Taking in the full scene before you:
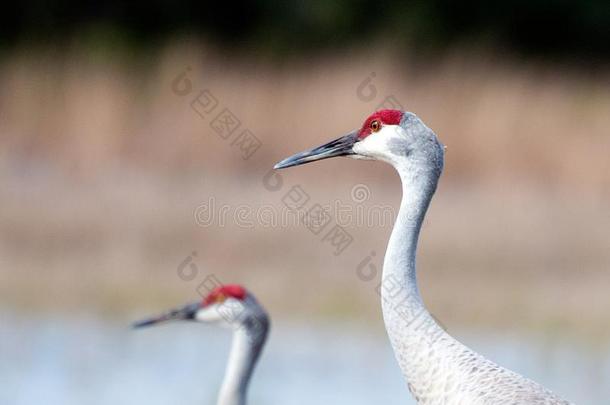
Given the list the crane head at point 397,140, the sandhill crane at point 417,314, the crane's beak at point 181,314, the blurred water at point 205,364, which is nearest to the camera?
the sandhill crane at point 417,314

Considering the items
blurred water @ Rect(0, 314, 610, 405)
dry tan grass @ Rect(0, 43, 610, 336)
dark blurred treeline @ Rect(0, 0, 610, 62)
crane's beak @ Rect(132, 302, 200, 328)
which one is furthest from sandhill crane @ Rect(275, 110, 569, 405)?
dark blurred treeline @ Rect(0, 0, 610, 62)

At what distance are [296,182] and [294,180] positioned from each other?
0.15ft

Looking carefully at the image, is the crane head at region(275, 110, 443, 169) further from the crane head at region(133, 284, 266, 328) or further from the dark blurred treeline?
the dark blurred treeline

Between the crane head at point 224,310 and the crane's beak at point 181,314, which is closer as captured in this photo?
the crane head at point 224,310

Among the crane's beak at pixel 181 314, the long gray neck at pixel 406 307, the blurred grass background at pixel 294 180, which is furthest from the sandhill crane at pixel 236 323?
the blurred grass background at pixel 294 180

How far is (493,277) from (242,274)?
2.03 meters

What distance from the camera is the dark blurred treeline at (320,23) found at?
54.0ft

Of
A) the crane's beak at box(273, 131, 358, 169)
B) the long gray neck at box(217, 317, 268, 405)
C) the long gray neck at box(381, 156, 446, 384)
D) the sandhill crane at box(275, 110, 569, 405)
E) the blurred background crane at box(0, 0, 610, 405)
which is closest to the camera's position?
the sandhill crane at box(275, 110, 569, 405)

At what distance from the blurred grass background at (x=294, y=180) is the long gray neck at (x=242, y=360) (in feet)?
12.9

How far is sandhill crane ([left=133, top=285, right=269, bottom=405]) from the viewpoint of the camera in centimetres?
604

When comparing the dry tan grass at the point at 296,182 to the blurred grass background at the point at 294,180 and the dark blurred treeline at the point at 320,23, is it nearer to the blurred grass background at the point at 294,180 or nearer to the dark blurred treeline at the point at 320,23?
the blurred grass background at the point at 294,180

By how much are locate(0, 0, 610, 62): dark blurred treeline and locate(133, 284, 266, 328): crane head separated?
30.2ft

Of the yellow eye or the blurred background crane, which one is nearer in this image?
the yellow eye

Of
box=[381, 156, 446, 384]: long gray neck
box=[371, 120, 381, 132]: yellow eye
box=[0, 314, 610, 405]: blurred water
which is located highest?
box=[371, 120, 381, 132]: yellow eye
